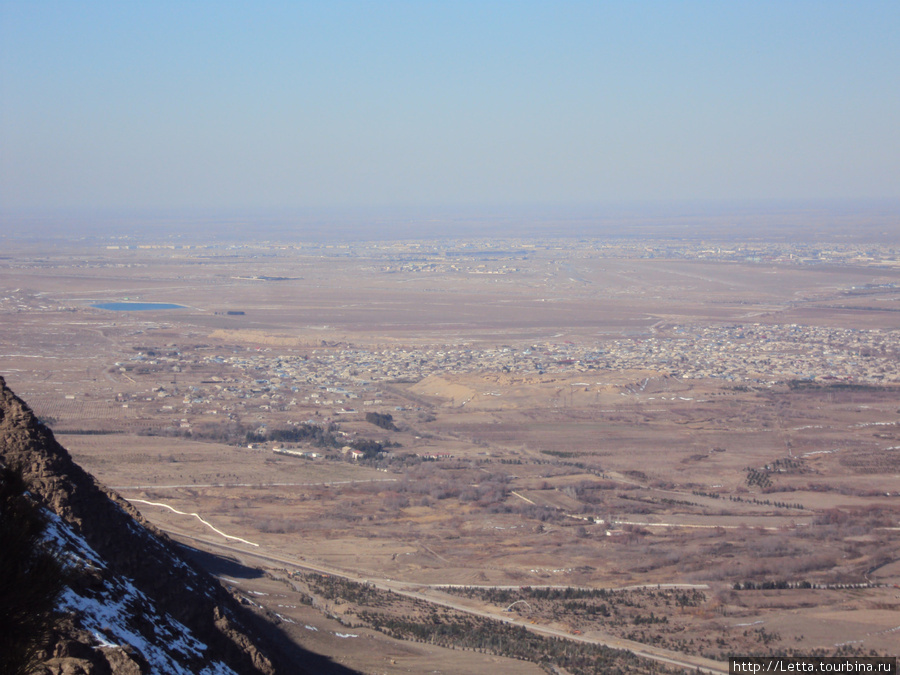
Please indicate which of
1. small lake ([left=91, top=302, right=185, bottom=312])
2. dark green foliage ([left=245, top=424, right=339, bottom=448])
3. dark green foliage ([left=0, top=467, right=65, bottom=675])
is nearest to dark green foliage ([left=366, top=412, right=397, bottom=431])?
dark green foliage ([left=245, top=424, right=339, bottom=448])

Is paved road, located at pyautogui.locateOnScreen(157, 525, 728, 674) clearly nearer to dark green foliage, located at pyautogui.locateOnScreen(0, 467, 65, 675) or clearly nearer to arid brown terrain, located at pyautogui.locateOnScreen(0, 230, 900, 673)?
arid brown terrain, located at pyautogui.locateOnScreen(0, 230, 900, 673)

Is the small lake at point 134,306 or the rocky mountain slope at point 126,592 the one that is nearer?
the rocky mountain slope at point 126,592

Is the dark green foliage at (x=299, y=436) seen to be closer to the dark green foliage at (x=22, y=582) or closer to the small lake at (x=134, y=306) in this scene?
the dark green foliage at (x=22, y=582)

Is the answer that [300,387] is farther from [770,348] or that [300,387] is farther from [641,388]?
[770,348]

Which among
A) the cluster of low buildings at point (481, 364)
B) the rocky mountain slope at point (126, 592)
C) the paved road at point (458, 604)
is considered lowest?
the paved road at point (458, 604)

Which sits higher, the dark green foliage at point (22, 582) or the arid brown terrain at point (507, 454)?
the dark green foliage at point (22, 582)

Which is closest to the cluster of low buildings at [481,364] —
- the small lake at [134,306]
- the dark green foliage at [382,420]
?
the dark green foliage at [382,420]
